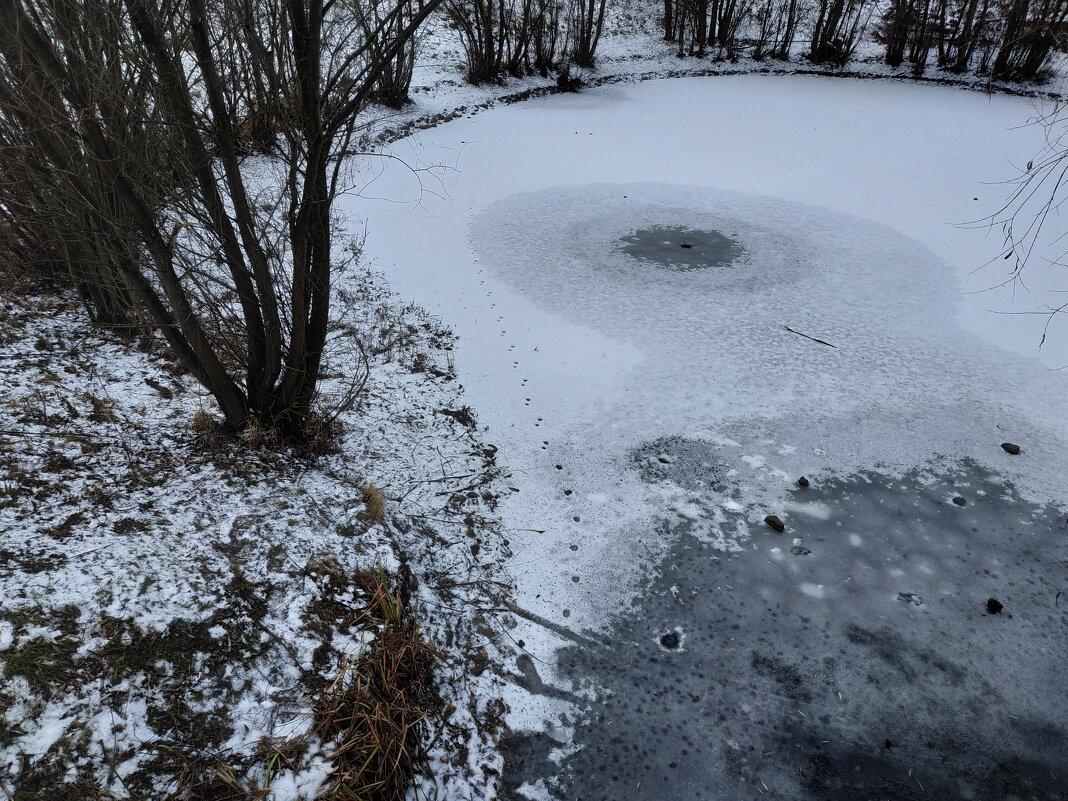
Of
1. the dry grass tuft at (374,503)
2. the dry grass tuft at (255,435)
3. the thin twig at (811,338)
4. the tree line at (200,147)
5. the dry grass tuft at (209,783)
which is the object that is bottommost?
the thin twig at (811,338)

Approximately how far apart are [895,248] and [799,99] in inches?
314

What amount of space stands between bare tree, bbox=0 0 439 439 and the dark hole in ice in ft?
14.6

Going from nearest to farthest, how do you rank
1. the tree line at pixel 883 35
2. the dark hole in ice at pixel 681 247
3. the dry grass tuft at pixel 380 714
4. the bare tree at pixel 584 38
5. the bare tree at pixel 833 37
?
the dry grass tuft at pixel 380 714 < the dark hole in ice at pixel 681 247 < the tree line at pixel 883 35 < the bare tree at pixel 584 38 < the bare tree at pixel 833 37

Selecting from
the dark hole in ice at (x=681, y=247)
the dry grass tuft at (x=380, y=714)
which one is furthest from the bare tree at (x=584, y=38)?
the dry grass tuft at (x=380, y=714)

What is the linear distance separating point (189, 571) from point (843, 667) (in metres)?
3.11

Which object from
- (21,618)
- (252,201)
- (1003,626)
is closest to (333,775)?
(21,618)

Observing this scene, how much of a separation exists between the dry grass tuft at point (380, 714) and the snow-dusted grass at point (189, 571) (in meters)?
0.07

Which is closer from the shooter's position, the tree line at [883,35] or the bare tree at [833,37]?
the tree line at [883,35]

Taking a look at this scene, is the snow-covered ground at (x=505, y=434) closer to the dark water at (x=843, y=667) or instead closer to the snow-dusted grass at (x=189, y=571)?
the snow-dusted grass at (x=189, y=571)

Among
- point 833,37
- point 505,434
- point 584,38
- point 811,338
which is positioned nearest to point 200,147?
point 505,434

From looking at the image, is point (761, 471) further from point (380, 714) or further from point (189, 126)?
point (189, 126)

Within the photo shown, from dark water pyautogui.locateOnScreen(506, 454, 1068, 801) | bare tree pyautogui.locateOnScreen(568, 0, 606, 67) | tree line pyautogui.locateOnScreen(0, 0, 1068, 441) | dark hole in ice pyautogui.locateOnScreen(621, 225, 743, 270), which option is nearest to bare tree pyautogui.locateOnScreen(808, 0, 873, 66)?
bare tree pyautogui.locateOnScreen(568, 0, 606, 67)

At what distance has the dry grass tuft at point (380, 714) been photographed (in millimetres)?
2361

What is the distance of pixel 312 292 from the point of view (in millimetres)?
3586
